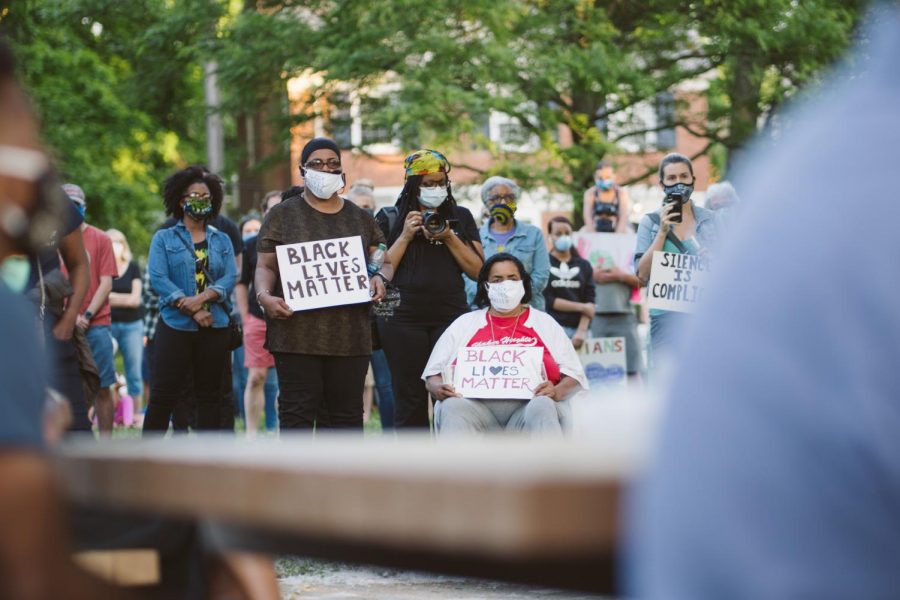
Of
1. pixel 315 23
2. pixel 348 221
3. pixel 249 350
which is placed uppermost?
pixel 315 23

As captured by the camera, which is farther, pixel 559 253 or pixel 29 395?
pixel 559 253

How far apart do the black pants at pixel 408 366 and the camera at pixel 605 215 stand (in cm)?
574

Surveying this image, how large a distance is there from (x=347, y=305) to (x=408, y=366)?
0.79 meters

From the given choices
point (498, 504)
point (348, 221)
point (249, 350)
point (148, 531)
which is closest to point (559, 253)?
point (249, 350)

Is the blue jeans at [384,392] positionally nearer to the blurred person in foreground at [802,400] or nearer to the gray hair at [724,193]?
the gray hair at [724,193]

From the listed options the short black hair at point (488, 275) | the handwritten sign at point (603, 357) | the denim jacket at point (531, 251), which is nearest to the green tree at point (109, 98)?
the handwritten sign at point (603, 357)

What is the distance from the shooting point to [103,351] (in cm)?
1200

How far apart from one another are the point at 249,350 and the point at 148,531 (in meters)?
10.6

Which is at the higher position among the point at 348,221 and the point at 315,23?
the point at 315,23

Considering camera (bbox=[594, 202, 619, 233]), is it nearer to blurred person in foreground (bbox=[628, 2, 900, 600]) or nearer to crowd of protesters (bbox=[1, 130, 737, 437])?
crowd of protesters (bbox=[1, 130, 737, 437])

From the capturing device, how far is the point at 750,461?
4.44 feet

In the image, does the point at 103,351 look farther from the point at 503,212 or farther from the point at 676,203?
the point at 676,203

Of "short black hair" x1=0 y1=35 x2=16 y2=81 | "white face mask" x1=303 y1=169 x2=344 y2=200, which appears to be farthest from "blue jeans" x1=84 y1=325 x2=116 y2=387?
"short black hair" x1=0 y1=35 x2=16 y2=81

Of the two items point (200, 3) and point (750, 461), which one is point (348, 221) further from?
point (200, 3)
